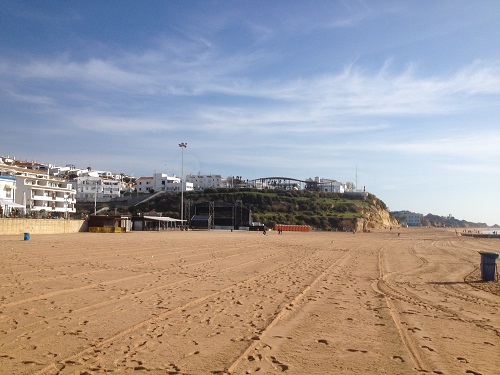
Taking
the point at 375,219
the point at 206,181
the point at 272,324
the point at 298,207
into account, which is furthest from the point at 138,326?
the point at 206,181

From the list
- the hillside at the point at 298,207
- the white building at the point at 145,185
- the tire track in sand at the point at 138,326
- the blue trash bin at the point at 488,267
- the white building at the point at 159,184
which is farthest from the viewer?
the white building at the point at 145,185

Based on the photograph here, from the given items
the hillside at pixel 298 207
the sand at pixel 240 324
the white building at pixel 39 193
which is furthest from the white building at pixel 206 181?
the sand at pixel 240 324

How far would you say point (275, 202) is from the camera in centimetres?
11750

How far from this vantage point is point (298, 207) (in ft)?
382

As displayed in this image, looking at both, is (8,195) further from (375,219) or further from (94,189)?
(375,219)

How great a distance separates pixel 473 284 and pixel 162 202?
3969 inches

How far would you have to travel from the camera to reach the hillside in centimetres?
10312

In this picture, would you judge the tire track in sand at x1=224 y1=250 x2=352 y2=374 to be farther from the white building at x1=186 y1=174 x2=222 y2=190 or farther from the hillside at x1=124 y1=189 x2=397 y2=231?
the white building at x1=186 y1=174 x2=222 y2=190

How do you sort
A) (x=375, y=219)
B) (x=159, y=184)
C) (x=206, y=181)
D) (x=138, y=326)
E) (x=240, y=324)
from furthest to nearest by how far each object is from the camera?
1. (x=206, y=181)
2. (x=159, y=184)
3. (x=375, y=219)
4. (x=240, y=324)
5. (x=138, y=326)

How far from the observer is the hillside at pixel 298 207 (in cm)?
10312

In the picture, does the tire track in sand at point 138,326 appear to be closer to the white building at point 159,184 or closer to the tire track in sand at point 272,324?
the tire track in sand at point 272,324

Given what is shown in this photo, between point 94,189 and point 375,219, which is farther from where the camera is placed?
point 94,189

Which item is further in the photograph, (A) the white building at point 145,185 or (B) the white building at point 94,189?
(A) the white building at point 145,185

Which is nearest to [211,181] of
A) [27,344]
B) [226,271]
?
[226,271]
